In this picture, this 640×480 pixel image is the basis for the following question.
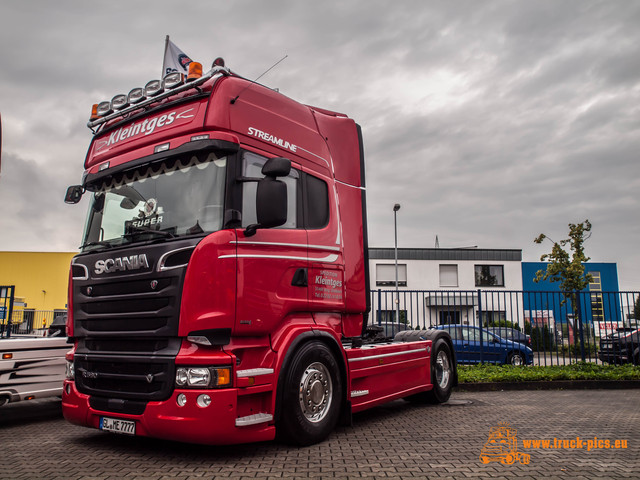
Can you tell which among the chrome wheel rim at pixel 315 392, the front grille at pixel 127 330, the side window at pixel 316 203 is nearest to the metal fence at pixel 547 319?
the side window at pixel 316 203

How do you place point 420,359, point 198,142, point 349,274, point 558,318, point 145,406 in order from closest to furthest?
point 145,406
point 198,142
point 349,274
point 420,359
point 558,318

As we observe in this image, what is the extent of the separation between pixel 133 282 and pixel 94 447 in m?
1.92

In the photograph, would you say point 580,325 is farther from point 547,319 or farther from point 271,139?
point 271,139

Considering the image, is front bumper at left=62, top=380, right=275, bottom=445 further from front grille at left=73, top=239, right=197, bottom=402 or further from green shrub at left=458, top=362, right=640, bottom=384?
green shrub at left=458, top=362, right=640, bottom=384

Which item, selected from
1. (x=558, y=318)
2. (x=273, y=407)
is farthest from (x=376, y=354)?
(x=558, y=318)

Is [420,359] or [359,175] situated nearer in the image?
[359,175]

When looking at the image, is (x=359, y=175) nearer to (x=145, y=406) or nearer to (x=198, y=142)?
(x=198, y=142)

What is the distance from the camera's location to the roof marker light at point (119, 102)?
246 inches

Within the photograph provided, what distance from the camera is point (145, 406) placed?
479cm

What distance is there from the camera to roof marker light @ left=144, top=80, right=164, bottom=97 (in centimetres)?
587

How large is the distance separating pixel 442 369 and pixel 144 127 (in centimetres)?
607

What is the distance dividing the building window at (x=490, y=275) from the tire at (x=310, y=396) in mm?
39166

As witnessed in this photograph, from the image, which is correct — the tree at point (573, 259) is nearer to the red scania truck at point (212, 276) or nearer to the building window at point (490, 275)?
the red scania truck at point (212, 276)

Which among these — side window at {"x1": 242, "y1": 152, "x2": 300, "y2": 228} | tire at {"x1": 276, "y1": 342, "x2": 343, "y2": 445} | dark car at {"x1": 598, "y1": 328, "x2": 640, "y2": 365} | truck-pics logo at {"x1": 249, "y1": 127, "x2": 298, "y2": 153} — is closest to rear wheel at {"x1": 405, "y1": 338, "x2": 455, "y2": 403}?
tire at {"x1": 276, "y1": 342, "x2": 343, "y2": 445}
